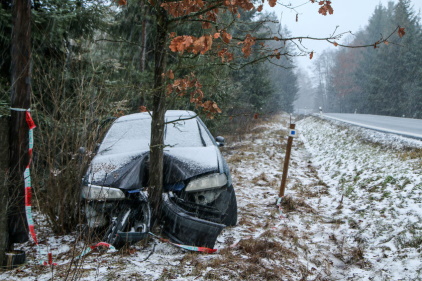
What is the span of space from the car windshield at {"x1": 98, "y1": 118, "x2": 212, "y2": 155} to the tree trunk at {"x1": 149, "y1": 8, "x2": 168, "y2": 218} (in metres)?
0.85

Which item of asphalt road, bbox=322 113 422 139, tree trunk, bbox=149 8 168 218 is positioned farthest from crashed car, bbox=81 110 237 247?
asphalt road, bbox=322 113 422 139

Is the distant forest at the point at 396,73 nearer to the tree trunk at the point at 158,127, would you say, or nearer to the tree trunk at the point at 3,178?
the tree trunk at the point at 158,127

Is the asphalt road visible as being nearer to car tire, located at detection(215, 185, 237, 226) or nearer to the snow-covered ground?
the snow-covered ground

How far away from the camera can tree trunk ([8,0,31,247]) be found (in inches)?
148

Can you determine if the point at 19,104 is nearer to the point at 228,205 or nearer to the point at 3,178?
the point at 3,178

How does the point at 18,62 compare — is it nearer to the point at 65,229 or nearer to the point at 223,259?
the point at 65,229

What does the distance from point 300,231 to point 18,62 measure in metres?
4.63

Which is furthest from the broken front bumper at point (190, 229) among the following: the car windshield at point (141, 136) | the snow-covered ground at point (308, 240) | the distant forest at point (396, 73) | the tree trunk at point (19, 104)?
the distant forest at point (396, 73)

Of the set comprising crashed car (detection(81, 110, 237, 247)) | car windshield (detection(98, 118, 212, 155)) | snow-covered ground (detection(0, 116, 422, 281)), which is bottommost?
snow-covered ground (detection(0, 116, 422, 281))

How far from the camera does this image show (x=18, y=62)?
3.79m

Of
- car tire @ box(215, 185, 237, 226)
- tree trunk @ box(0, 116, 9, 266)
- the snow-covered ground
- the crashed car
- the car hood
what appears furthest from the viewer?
car tire @ box(215, 185, 237, 226)

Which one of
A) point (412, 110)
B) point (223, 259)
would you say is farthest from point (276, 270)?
point (412, 110)

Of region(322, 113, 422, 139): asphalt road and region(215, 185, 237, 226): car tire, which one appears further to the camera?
region(322, 113, 422, 139): asphalt road

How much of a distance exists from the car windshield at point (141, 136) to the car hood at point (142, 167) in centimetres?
50
